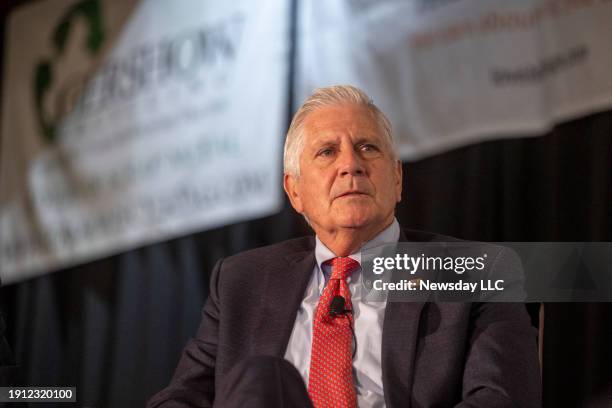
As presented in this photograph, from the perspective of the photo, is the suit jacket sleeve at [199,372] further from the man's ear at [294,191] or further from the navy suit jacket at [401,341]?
the man's ear at [294,191]

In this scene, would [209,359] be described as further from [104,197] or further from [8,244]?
[8,244]

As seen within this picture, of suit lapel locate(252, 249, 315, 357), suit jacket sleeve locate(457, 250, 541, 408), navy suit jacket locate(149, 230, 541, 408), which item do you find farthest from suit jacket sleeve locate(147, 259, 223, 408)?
suit jacket sleeve locate(457, 250, 541, 408)

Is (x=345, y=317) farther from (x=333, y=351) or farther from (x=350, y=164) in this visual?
(x=350, y=164)

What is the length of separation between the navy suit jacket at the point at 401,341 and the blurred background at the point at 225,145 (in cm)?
87

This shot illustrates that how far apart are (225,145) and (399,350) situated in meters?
1.65

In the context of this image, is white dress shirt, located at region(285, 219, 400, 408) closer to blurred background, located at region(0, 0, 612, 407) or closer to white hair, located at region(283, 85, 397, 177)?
white hair, located at region(283, 85, 397, 177)

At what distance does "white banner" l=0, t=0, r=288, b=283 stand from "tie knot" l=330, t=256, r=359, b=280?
128 cm

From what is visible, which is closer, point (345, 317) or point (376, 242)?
point (345, 317)

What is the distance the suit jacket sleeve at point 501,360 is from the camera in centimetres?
142

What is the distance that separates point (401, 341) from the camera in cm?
156

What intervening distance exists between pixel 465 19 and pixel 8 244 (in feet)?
7.15

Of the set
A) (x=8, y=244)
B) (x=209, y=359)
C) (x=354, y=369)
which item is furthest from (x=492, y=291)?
(x=8, y=244)

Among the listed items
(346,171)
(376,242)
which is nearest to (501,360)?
(376,242)

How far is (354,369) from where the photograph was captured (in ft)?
5.25
